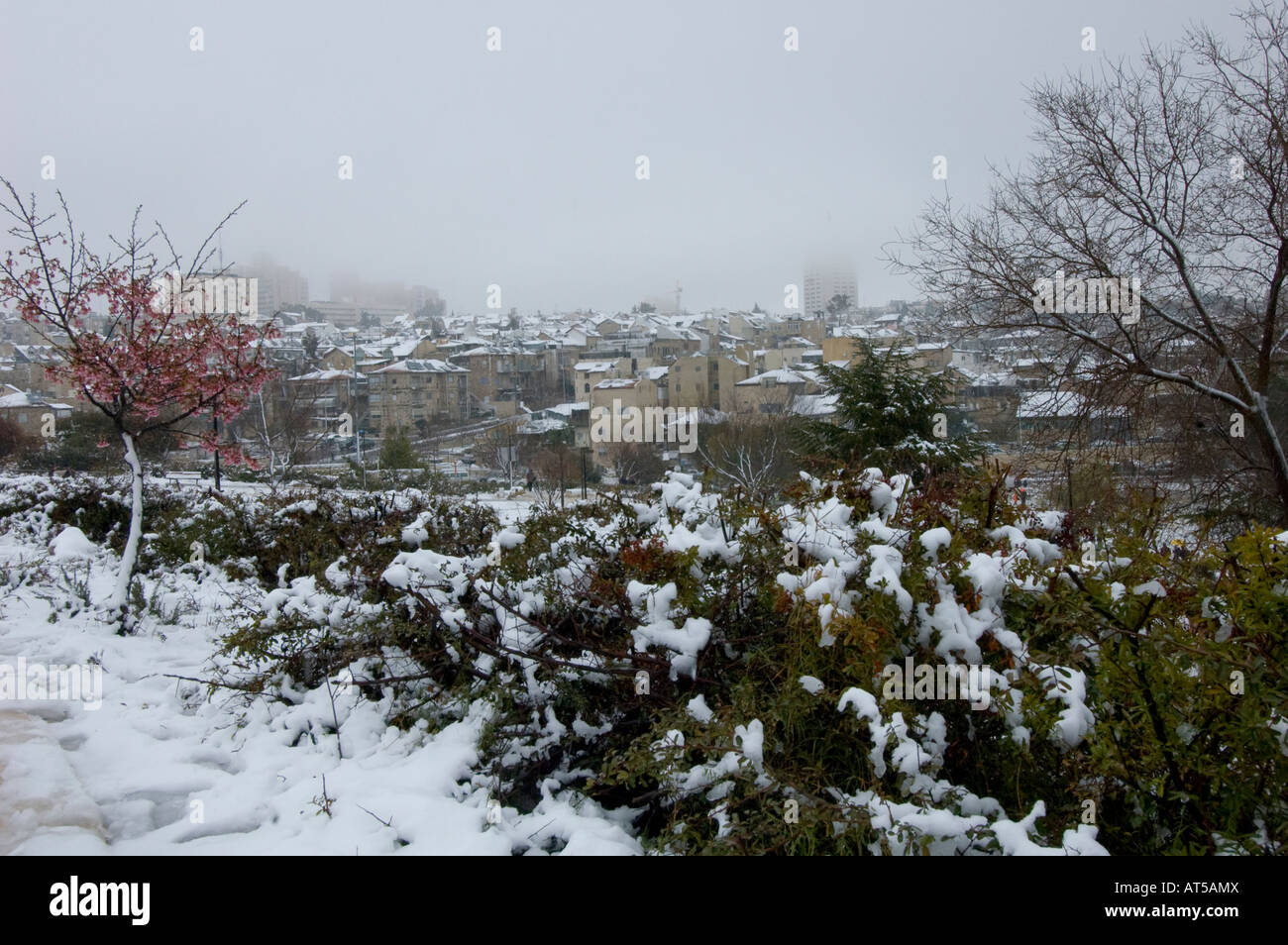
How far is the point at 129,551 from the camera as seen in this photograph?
589cm

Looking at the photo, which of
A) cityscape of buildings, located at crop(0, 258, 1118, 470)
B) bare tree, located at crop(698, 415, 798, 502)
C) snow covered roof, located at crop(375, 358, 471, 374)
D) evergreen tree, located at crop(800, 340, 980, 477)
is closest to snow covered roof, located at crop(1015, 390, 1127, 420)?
cityscape of buildings, located at crop(0, 258, 1118, 470)

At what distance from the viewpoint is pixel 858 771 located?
8.16 feet

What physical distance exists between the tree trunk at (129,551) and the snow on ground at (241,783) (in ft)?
4.18

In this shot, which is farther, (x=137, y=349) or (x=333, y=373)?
(x=333, y=373)

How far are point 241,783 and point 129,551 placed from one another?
3.68 m

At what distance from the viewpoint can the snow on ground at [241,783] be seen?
2527 millimetres

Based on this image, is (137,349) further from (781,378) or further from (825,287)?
(825,287)

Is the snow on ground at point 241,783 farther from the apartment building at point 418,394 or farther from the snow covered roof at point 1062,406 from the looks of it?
the apartment building at point 418,394

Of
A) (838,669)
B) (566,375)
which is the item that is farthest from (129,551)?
(566,375)

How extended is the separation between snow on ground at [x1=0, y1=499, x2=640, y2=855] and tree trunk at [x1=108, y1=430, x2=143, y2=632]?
1275mm

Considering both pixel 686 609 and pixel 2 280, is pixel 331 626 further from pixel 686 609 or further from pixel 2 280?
pixel 2 280

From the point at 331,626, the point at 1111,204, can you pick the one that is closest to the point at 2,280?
the point at 331,626

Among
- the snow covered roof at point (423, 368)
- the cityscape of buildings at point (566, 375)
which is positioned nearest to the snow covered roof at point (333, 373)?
the cityscape of buildings at point (566, 375)

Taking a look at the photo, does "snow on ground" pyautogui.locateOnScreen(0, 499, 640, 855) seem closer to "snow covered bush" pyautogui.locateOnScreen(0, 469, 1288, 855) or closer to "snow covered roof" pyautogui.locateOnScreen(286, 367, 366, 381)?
"snow covered bush" pyautogui.locateOnScreen(0, 469, 1288, 855)
